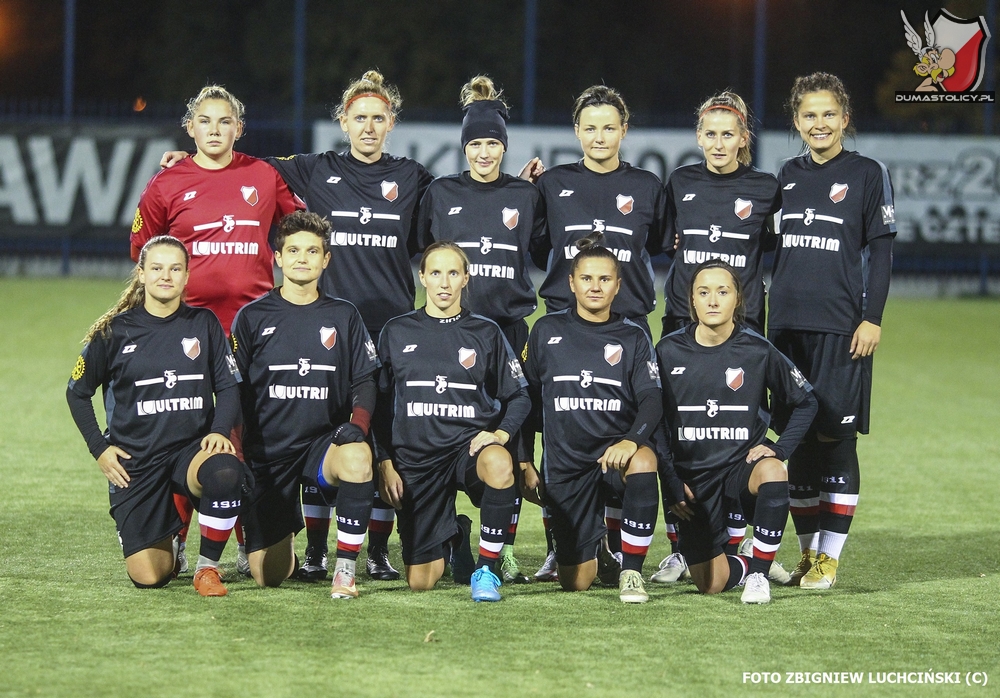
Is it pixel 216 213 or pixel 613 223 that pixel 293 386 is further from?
pixel 613 223

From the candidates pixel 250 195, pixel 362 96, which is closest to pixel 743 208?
pixel 362 96

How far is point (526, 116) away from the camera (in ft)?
55.5

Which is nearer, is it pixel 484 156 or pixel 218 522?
pixel 218 522

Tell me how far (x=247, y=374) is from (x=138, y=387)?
43 centimetres

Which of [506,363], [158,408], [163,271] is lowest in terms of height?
[158,408]

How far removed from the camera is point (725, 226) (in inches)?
218

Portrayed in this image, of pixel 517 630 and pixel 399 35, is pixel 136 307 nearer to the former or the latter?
pixel 517 630

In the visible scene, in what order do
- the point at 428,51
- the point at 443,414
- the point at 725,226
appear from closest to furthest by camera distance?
the point at 443,414, the point at 725,226, the point at 428,51

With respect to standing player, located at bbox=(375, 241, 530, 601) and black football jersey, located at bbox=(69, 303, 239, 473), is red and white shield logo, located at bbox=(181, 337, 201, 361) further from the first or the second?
standing player, located at bbox=(375, 241, 530, 601)

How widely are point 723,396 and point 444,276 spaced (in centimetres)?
120

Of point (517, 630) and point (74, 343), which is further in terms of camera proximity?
point (74, 343)

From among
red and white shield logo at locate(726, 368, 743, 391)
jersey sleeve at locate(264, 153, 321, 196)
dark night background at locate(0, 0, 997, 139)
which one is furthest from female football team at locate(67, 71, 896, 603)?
dark night background at locate(0, 0, 997, 139)

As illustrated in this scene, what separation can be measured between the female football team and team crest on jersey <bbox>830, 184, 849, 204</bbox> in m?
0.01

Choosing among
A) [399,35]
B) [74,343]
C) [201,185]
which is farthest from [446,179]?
[399,35]
